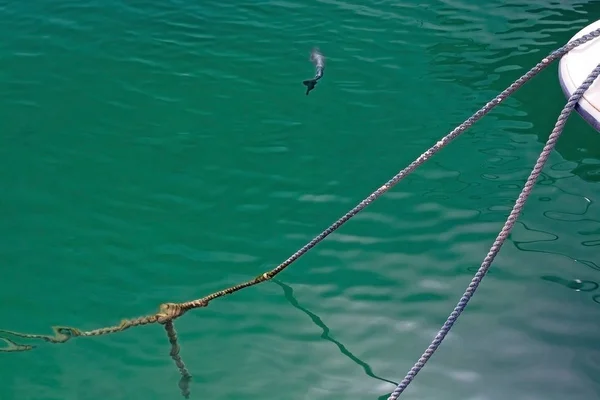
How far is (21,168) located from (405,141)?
13.0ft

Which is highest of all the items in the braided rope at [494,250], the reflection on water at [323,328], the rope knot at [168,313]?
the braided rope at [494,250]

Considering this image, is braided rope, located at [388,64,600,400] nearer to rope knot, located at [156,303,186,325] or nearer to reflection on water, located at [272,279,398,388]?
reflection on water, located at [272,279,398,388]

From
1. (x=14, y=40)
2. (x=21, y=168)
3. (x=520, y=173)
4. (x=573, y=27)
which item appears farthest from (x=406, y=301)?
(x=14, y=40)

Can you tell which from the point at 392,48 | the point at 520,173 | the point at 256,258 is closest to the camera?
the point at 256,258

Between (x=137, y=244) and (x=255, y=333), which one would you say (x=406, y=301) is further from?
(x=137, y=244)

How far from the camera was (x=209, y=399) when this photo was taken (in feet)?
14.6

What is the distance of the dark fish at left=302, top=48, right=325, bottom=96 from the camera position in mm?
7695

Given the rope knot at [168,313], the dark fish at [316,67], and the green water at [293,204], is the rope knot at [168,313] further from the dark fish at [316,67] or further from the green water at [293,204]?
the dark fish at [316,67]

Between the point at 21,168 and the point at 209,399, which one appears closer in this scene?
the point at 209,399

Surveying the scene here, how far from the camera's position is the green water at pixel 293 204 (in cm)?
468

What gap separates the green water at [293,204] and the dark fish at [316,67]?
98 millimetres

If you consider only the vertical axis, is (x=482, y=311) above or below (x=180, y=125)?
below

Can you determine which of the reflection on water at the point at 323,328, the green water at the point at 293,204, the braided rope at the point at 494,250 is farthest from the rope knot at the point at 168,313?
the braided rope at the point at 494,250

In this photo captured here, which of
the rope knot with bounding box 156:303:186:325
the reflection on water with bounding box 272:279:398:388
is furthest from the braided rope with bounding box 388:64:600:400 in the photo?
the rope knot with bounding box 156:303:186:325
